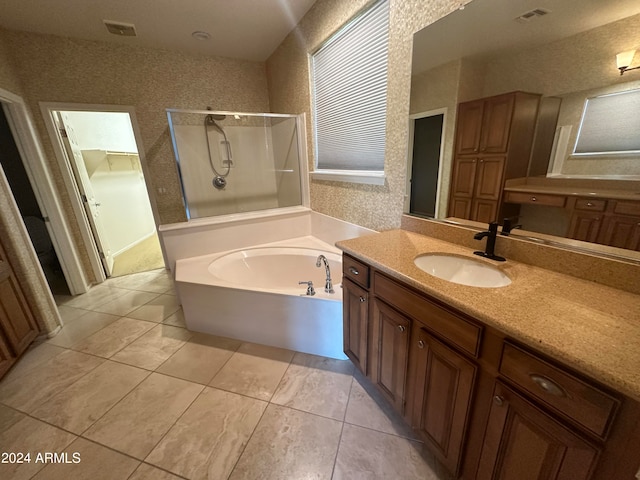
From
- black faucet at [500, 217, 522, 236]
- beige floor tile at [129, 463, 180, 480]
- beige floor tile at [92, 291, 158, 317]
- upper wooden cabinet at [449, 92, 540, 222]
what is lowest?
beige floor tile at [129, 463, 180, 480]

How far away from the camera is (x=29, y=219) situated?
2578 mm

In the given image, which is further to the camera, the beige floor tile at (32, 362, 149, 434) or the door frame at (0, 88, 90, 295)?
the door frame at (0, 88, 90, 295)

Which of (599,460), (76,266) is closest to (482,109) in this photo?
(599,460)

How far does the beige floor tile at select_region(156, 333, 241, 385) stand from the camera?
166 centimetres

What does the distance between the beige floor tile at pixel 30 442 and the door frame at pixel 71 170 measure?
6.52ft

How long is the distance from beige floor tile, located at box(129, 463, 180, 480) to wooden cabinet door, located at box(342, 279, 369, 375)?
1.01 metres

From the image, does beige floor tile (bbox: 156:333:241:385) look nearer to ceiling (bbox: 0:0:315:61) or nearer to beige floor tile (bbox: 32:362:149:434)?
beige floor tile (bbox: 32:362:149:434)

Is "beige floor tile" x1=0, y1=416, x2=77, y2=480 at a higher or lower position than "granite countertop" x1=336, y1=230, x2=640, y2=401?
lower

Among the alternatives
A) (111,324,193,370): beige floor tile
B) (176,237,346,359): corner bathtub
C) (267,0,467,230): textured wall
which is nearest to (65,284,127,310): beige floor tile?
(111,324,193,370): beige floor tile

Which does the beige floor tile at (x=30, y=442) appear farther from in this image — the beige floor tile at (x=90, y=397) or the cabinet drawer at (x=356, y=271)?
the cabinet drawer at (x=356, y=271)

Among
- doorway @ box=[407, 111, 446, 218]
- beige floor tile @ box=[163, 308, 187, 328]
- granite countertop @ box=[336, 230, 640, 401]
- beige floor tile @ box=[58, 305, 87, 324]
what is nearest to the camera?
granite countertop @ box=[336, 230, 640, 401]

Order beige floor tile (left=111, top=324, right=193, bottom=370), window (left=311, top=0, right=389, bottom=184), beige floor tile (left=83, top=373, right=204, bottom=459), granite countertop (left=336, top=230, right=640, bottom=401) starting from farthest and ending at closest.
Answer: beige floor tile (left=111, top=324, right=193, bottom=370) → window (left=311, top=0, right=389, bottom=184) → beige floor tile (left=83, top=373, right=204, bottom=459) → granite countertop (left=336, top=230, right=640, bottom=401)

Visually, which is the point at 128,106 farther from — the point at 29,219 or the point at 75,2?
the point at 29,219

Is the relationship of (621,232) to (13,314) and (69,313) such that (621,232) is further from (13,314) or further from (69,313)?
(69,313)
